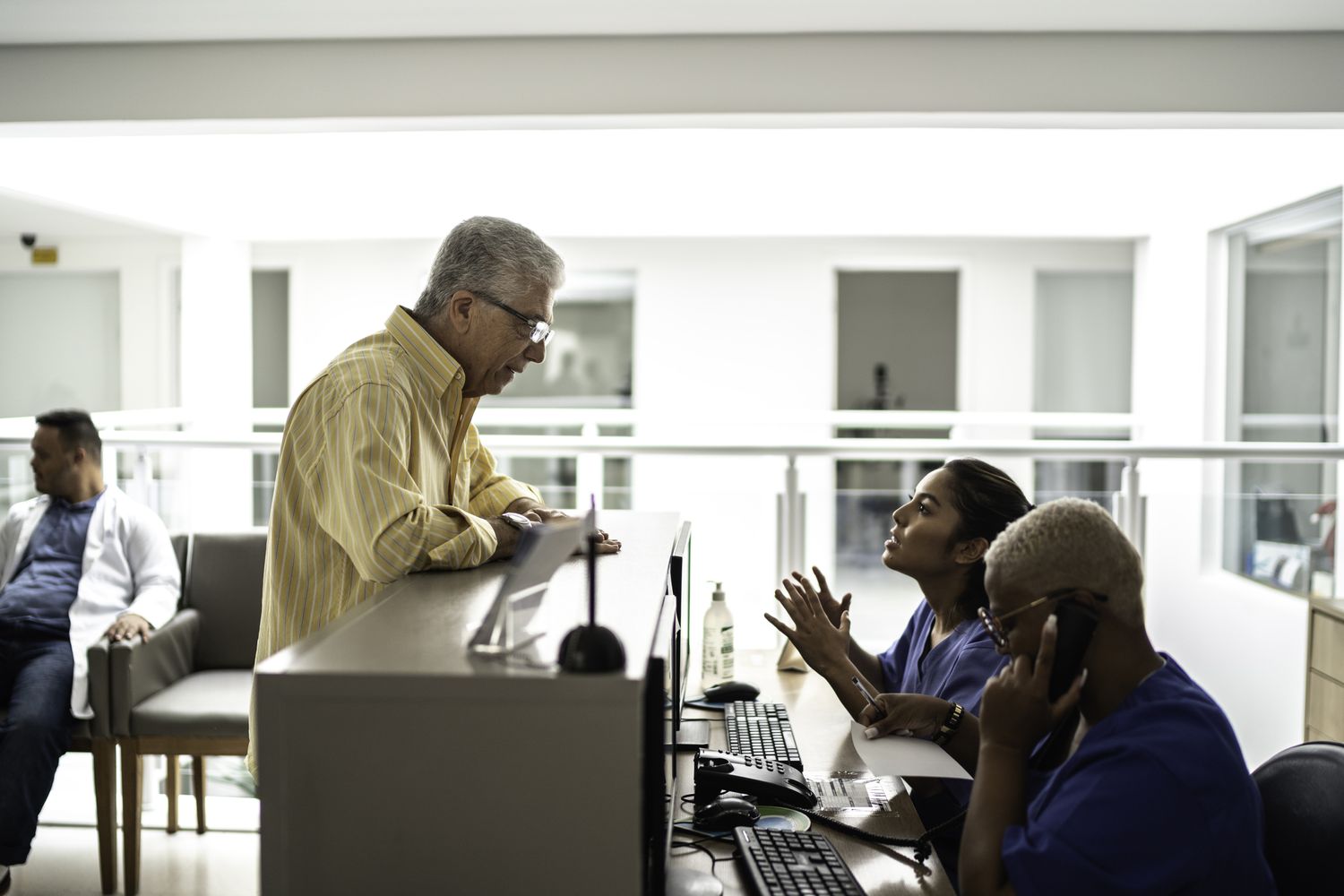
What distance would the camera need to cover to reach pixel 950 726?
5.40 feet

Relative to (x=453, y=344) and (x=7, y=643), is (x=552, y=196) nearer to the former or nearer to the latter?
(x=7, y=643)

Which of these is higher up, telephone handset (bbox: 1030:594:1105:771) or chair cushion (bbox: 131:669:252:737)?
telephone handset (bbox: 1030:594:1105:771)

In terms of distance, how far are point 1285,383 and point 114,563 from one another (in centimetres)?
501

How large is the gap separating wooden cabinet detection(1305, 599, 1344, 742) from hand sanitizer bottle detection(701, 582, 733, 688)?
1.90 meters

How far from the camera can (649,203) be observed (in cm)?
678

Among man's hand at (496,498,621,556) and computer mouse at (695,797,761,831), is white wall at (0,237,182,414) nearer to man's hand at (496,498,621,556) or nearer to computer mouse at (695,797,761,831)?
man's hand at (496,498,621,556)

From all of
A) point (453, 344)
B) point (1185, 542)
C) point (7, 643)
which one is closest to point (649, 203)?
point (1185, 542)

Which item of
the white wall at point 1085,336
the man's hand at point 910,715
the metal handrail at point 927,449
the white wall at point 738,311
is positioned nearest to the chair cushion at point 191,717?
the metal handrail at point 927,449

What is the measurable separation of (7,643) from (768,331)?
5901mm

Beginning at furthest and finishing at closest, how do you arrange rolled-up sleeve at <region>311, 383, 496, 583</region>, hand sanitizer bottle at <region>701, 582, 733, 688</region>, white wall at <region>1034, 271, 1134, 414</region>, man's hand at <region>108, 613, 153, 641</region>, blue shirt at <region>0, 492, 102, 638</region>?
white wall at <region>1034, 271, 1134, 414</region> < blue shirt at <region>0, 492, 102, 638</region> < man's hand at <region>108, 613, 153, 641</region> < hand sanitizer bottle at <region>701, 582, 733, 688</region> < rolled-up sleeve at <region>311, 383, 496, 583</region>

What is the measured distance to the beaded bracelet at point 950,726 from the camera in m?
1.64

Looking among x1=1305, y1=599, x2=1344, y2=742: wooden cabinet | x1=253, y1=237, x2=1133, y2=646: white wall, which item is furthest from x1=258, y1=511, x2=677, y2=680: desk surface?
x1=253, y1=237, x2=1133, y2=646: white wall

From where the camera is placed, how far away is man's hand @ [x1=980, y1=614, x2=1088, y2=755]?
1.27m

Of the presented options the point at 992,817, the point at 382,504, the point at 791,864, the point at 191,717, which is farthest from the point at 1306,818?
the point at 191,717
